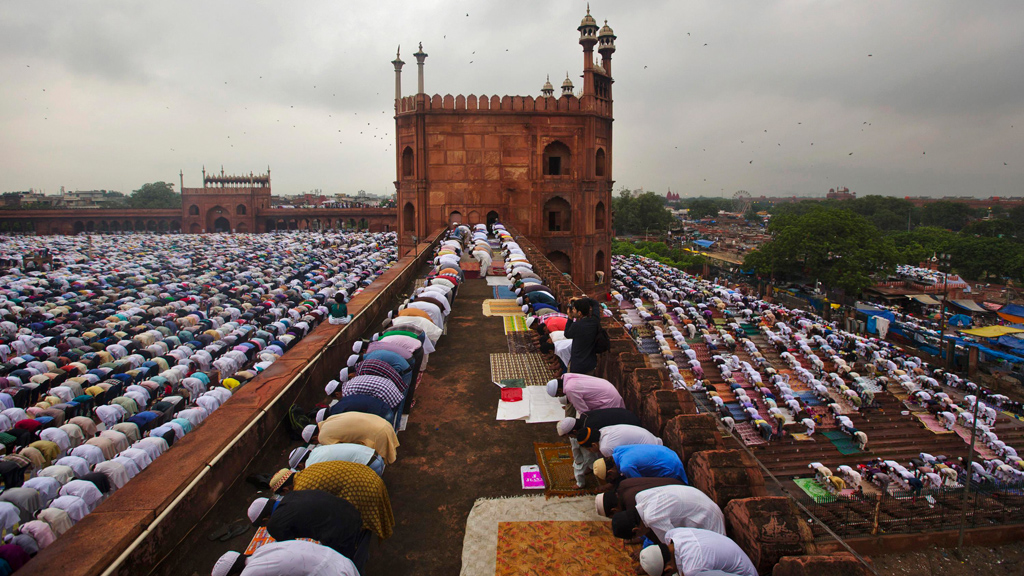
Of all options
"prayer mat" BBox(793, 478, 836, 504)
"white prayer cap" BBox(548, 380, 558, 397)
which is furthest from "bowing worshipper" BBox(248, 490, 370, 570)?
"prayer mat" BBox(793, 478, 836, 504)

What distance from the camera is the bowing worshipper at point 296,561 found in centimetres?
253

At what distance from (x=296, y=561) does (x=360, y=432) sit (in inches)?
59.5

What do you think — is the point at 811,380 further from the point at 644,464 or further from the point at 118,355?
the point at 118,355

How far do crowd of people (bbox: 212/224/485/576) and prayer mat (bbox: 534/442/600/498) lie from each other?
1344 millimetres

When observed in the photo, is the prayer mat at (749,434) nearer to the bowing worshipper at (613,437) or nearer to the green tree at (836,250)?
the bowing worshipper at (613,437)

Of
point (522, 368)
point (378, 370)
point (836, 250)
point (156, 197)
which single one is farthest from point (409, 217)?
point (156, 197)

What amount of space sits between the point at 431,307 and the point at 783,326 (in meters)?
20.6

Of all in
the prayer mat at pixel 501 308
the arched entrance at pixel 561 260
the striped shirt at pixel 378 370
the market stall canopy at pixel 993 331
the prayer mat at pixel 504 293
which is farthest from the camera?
the arched entrance at pixel 561 260

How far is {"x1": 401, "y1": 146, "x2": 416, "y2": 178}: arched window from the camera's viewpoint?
2306 centimetres

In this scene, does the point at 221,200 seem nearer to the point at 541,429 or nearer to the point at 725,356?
the point at 725,356

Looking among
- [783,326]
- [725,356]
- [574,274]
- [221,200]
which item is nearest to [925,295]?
[783,326]

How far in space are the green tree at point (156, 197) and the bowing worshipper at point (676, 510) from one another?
8615 centimetres

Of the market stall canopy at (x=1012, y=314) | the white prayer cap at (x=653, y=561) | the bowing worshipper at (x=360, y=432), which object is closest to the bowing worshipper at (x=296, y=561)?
the bowing worshipper at (x=360, y=432)

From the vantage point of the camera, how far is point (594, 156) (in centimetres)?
2306
